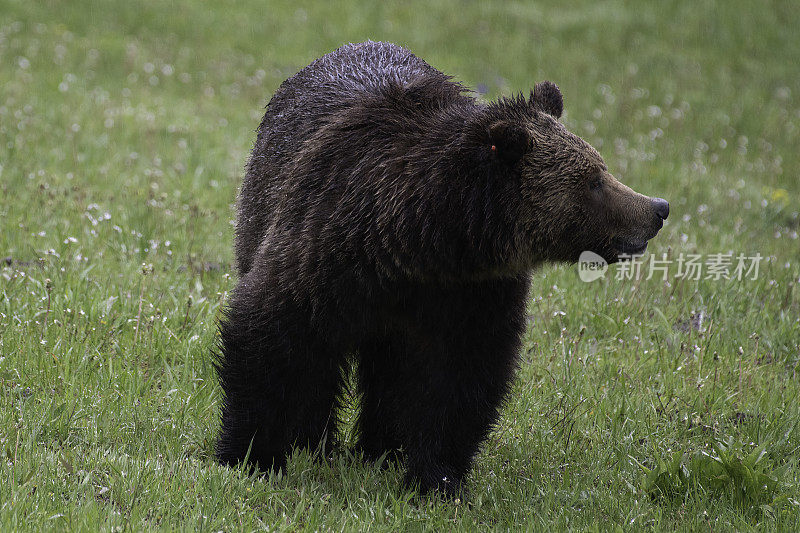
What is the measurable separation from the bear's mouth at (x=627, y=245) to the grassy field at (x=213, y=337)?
1009 mm

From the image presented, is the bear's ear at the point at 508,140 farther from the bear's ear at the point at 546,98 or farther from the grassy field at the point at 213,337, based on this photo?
the grassy field at the point at 213,337

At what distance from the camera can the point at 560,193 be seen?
377 cm

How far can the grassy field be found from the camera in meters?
3.93

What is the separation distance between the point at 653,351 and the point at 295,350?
2.65 m

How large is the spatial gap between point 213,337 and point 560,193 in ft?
7.66

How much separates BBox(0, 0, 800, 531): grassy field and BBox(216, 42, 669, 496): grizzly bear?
0.34 meters

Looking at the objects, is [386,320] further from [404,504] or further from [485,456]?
[485,456]

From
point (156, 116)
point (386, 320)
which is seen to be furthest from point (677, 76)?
point (386, 320)

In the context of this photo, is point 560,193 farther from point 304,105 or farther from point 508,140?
point 304,105

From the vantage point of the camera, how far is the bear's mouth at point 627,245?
3.92m

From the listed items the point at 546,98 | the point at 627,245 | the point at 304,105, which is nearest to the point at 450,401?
the point at 627,245

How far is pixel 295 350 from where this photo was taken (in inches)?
155

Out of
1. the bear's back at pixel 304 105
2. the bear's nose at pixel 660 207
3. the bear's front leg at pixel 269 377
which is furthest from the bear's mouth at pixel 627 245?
the bear's front leg at pixel 269 377

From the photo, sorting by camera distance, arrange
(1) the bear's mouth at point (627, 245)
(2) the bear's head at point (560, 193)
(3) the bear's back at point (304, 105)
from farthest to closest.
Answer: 1. (3) the bear's back at point (304, 105)
2. (1) the bear's mouth at point (627, 245)
3. (2) the bear's head at point (560, 193)
